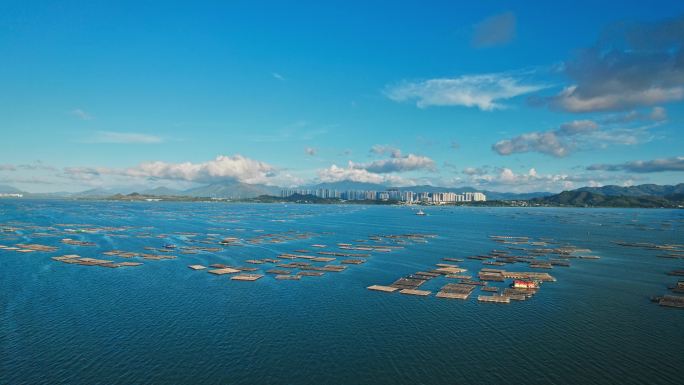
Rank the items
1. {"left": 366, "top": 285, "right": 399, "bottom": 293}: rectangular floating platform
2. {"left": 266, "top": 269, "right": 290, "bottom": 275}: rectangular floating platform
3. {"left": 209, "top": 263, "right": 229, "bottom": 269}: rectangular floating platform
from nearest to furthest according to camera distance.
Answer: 1. {"left": 366, "top": 285, "right": 399, "bottom": 293}: rectangular floating platform
2. {"left": 266, "top": 269, "right": 290, "bottom": 275}: rectangular floating platform
3. {"left": 209, "top": 263, "right": 229, "bottom": 269}: rectangular floating platform

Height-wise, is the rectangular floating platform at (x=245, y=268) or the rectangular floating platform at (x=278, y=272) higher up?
the rectangular floating platform at (x=245, y=268)

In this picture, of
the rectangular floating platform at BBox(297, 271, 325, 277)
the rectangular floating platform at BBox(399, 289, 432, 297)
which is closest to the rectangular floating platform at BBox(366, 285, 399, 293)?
the rectangular floating platform at BBox(399, 289, 432, 297)

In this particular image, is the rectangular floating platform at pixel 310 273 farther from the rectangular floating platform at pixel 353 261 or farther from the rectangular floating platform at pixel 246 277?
the rectangular floating platform at pixel 353 261

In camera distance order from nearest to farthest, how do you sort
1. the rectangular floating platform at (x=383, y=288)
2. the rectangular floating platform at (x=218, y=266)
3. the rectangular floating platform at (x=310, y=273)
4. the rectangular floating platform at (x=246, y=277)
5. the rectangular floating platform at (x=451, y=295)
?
the rectangular floating platform at (x=451, y=295), the rectangular floating platform at (x=383, y=288), the rectangular floating platform at (x=246, y=277), the rectangular floating platform at (x=310, y=273), the rectangular floating platform at (x=218, y=266)

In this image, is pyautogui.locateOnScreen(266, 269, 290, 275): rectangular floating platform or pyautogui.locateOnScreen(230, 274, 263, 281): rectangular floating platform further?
pyautogui.locateOnScreen(266, 269, 290, 275): rectangular floating platform

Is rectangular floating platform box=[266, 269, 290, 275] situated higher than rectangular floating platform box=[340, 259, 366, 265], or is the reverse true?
rectangular floating platform box=[340, 259, 366, 265]

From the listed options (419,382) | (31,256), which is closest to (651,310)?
(419,382)

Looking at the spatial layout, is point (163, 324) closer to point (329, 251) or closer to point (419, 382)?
point (419, 382)

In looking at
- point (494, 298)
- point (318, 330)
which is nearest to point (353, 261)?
point (494, 298)

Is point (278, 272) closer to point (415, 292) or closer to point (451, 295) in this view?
point (415, 292)

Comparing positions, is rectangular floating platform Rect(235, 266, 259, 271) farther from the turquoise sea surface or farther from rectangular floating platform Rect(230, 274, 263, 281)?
rectangular floating platform Rect(230, 274, 263, 281)

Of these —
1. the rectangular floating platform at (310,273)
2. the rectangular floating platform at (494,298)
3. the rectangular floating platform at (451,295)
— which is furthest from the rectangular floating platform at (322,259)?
the rectangular floating platform at (494,298)
